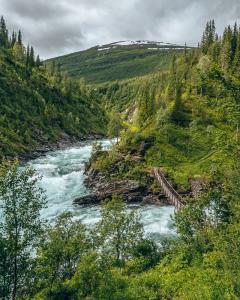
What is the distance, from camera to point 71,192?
86.6 meters

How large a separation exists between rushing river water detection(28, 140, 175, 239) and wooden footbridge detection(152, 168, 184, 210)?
213 cm

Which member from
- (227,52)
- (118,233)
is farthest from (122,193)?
(227,52)

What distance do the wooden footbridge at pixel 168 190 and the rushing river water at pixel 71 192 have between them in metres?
2.13

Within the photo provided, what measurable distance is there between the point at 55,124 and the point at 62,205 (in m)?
101

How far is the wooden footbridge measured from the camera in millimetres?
75100

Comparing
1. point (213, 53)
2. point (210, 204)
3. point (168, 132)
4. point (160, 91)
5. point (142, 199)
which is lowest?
point (142, 199)

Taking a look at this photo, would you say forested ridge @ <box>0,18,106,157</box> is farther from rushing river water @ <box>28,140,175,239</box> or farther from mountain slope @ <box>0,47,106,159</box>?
rushing river water @ <box>28,140,175,239</box>

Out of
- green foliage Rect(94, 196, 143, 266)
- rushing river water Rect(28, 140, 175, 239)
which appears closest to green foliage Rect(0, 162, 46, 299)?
rushing river water Rect(28, 140, 175, 239)

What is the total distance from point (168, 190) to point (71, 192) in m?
22.7

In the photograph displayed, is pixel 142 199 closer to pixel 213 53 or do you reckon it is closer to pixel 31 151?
pixel 31 151

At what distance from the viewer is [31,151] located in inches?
5079

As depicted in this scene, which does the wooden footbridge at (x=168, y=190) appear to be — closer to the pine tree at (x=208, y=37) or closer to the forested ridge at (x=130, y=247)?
the forested ridge at (x=130, y=247)

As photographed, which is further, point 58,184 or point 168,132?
point 168,132

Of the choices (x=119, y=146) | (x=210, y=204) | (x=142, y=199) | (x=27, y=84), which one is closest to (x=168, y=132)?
(x=119, y=146)
